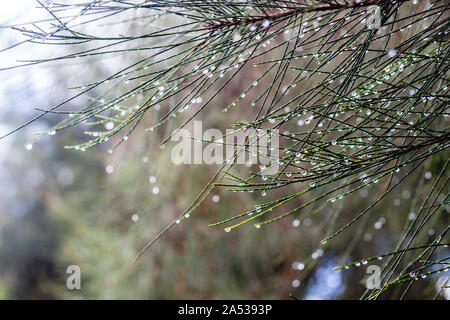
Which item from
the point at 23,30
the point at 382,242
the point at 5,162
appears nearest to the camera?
the point at 23,30

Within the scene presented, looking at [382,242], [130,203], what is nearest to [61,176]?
[130,203]

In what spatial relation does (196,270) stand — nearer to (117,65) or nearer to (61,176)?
(117,65)

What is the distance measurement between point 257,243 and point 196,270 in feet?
1.84

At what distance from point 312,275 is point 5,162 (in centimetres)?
949

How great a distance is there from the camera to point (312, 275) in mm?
3262

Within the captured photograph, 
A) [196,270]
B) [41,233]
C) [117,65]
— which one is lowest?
[196,270]

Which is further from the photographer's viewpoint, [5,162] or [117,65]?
[5,162]

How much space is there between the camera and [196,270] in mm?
3100

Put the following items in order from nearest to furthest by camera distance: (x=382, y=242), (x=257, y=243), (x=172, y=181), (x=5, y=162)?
(x=172, y=181)
(x=257, y=243)
(x=382, y=242)
(x=5, y=162)

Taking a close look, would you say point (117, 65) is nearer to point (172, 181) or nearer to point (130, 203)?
point (172, 181)
